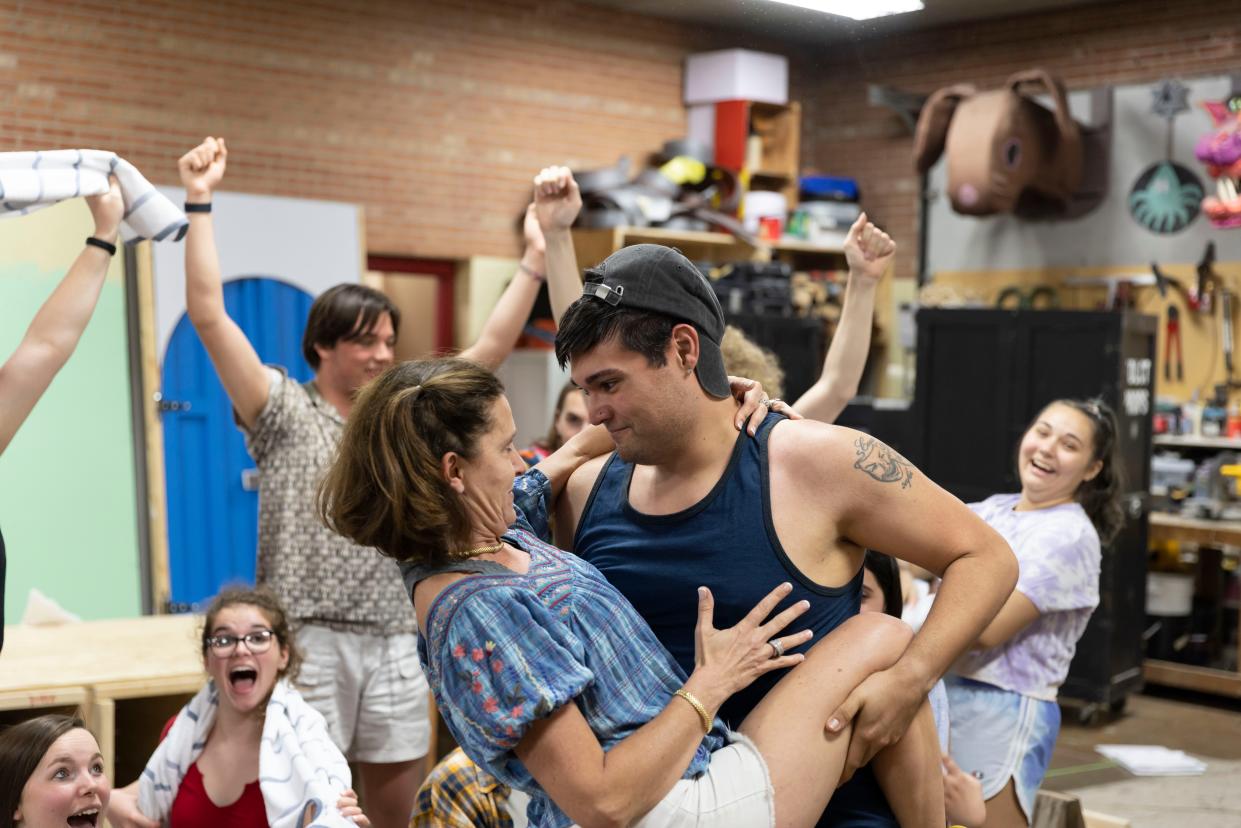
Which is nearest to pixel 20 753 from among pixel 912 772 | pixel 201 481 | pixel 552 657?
pixel 552 657

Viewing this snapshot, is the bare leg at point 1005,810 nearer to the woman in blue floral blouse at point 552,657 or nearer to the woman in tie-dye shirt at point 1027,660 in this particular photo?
the woman in tie-dye shirt at point 1027,660

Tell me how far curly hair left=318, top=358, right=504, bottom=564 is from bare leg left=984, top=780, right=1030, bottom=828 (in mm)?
1935

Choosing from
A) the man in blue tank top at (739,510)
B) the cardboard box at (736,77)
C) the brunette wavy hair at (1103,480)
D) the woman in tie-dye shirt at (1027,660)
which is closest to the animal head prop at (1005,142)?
the cardboard box at (736,77)

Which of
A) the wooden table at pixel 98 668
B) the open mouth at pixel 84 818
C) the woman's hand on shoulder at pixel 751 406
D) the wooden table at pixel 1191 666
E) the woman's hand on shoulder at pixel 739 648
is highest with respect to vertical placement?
the woman's hand on shoulder at pixel 751 406

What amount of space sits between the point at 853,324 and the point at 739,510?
110 centimetres

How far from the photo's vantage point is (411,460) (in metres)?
1.78

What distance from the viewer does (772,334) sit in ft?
25.1

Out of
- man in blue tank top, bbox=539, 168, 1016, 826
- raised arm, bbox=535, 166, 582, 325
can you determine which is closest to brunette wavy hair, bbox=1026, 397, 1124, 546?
raised arm, bbox=535, 166, 582, 325

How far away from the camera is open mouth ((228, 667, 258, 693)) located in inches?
114

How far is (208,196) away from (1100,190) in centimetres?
→ 672

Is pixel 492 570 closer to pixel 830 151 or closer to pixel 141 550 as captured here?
pixel 141 550

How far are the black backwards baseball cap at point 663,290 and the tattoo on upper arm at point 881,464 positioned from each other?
0.78 ft

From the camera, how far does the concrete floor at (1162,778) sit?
5.09 metres

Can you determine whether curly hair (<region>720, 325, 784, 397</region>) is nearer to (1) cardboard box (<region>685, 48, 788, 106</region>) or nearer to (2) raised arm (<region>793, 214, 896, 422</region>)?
(2) raised arm (<region>793, 214, 896, 422</region>)
